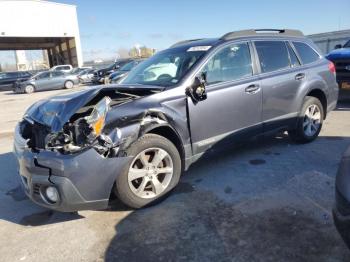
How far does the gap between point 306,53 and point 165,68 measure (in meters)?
2.50

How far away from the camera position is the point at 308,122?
5758 millimetres

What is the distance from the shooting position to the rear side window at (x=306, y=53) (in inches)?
220

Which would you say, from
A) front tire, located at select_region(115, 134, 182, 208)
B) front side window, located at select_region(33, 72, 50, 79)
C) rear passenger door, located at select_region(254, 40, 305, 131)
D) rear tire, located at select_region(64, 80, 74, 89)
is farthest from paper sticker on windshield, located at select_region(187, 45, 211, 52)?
rear tire, located at select_region(64, 80, 74, 89)

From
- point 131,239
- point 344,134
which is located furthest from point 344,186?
point 344,134

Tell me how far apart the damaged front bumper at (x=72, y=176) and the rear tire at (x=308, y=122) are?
3.26 meters

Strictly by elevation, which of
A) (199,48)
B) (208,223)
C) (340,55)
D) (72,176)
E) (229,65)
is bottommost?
(208,223)

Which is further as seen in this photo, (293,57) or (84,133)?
(293,57)

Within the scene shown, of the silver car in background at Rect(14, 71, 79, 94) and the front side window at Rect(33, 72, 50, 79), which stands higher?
the front side window at Rect(33, 72, 50, 79)

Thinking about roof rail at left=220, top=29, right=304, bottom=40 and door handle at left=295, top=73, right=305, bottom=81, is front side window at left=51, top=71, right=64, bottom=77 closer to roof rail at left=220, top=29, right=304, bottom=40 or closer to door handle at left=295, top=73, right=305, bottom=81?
roof rail at left=220, top=29, right=304, bottom=40

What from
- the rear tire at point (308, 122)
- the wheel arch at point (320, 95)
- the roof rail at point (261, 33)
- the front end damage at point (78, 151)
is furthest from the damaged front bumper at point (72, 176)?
the wheel arch at point (320, 95)

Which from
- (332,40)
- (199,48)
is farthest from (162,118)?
(332,40)

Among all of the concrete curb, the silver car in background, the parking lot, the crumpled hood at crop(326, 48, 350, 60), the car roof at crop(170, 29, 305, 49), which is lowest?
the parking lot

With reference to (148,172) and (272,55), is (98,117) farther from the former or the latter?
(272,55)

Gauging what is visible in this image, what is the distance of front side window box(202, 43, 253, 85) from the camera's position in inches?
172
